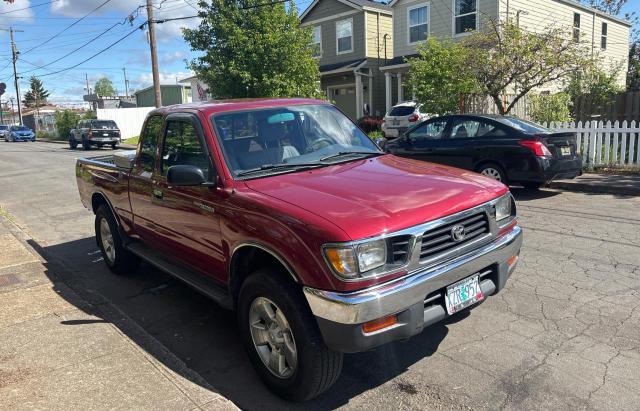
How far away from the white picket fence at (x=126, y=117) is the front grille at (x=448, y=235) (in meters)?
→ 37.5

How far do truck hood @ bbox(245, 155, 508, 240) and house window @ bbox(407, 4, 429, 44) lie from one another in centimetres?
2050

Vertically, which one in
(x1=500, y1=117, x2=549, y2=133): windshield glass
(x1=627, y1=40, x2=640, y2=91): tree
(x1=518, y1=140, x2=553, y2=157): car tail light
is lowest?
(x1=518, y1=140, x2=553, y2=157): car tail light

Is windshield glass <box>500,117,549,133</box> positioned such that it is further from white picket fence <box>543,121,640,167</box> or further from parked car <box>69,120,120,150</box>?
parked car <box>69,120,120,150</box>

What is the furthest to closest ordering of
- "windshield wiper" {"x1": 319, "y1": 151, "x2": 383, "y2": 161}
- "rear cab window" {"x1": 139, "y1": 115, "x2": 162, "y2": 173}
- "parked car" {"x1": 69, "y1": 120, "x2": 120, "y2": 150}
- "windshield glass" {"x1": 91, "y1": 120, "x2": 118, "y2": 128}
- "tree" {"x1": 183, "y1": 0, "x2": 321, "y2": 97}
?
1. "windshield glass" {"x1": 91, "y1": 120, "x2": 118, "y2": 128}
2. "parked car" {"x1": 69, "y1": 120, "x2": 120, "y2": 150}
3. "tree" {"x1": 183, "y1": 0, "x2": 321, "y2": 97}
4. "rear cab window" {"x1": 139, "y1": 115, "x2": 162, "y2": 173}
5. "windshield wiper" {"x1": 319, "y1": 151, "x2": 383, "y2": 161}

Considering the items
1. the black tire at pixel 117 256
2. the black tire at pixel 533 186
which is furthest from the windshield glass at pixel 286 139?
the black tire at pixel 533 186

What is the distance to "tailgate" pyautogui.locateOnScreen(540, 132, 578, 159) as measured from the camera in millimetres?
8852

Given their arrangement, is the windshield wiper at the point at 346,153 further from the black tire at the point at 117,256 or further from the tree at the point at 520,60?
the tree at the point at 520,60

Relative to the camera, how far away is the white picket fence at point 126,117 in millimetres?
37809

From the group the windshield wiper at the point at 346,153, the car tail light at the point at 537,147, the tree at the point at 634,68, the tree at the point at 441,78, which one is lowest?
the car tail light at the point at 537,147

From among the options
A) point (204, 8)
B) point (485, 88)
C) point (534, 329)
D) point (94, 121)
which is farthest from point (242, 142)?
point (94, 121)

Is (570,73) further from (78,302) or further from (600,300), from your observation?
(78,302)

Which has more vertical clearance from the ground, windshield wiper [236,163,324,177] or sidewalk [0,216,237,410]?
windshield wiper [236,163,324,177]

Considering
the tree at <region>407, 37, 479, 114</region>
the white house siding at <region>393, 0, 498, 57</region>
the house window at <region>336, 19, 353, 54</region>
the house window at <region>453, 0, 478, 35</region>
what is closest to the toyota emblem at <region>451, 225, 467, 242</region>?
the tree at <region>407, 37, 479, 114</region>

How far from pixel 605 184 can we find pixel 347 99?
19402mm
